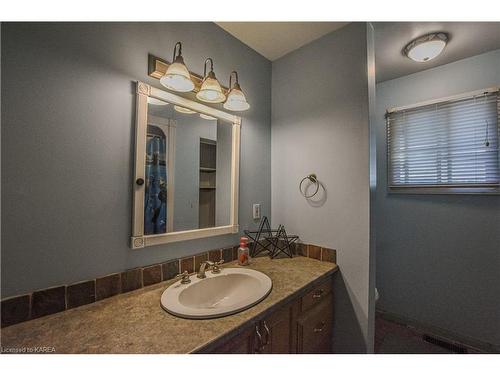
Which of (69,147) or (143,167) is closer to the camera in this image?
(69,147)

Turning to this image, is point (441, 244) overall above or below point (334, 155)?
below

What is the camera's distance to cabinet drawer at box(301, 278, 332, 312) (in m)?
0.99

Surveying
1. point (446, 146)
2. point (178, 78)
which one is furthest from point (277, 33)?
point (446, 146)

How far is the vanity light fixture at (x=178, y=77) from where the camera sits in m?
0.90

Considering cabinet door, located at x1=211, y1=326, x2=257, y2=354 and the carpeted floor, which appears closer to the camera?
cabinet door, located at x1=211, y1=326, x2=257, y2=354

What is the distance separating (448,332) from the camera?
1647mm

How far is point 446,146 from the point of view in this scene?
168 centimetres

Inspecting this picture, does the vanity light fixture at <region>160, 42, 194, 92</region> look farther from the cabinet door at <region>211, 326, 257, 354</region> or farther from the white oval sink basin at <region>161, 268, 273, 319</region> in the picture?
the cabinet door at <region>211, 326, 257, 354</region>

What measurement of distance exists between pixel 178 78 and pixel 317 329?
142 centimetres

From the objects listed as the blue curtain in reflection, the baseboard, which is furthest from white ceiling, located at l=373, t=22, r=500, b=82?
the baseboard

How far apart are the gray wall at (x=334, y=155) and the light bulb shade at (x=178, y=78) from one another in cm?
78

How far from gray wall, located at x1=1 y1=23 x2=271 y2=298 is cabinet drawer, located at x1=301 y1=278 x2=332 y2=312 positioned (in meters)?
0.68

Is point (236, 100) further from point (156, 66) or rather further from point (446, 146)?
point (446, 146)

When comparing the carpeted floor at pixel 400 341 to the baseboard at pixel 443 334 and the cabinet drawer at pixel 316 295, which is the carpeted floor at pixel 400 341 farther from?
the cabinet drawer at pixel 316 295
